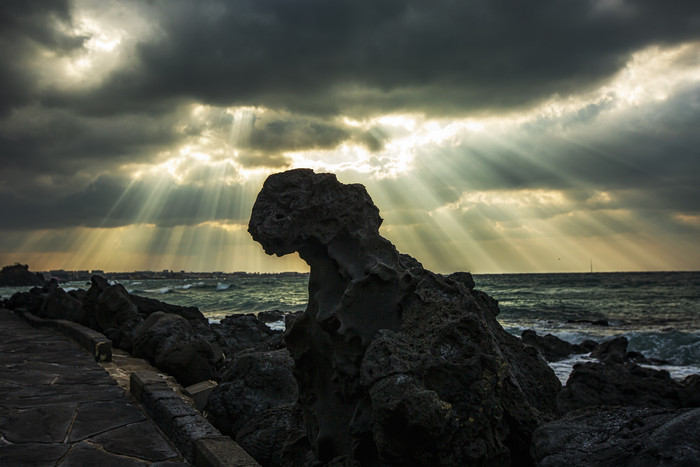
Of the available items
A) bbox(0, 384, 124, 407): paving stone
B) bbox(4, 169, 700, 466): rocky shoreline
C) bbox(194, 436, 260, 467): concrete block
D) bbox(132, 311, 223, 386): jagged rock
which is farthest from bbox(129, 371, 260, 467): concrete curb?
bbox(132, 311, 223, 386): jagged rock

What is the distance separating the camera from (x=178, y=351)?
784 cm

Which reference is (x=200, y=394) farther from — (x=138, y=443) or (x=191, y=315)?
(x=191, y=315)

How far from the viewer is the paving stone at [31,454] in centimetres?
373

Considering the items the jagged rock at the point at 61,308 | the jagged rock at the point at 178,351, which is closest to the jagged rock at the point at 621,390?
the jagged rock at the point at 178,351

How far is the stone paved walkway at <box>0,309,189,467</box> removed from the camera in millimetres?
3900

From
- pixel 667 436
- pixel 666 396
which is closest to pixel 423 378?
pixel 667 436

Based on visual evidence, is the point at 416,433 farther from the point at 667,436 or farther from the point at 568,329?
the point at 568,329

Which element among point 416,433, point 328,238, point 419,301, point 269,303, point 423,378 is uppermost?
point 328,238

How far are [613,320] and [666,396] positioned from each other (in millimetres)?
23871

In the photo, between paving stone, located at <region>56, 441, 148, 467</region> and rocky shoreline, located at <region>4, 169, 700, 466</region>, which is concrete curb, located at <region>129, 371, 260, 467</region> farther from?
rocky shoreline, located at <region>4, 169, 700, 466</region>

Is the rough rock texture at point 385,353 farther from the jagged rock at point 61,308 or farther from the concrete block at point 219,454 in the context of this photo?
the jagged rock at point 61,308

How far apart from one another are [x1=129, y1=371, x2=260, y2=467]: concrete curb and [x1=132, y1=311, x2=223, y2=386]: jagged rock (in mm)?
2194

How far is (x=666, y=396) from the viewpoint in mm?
6875

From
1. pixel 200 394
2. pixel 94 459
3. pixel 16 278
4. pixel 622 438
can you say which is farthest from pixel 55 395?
pixel 16 278
